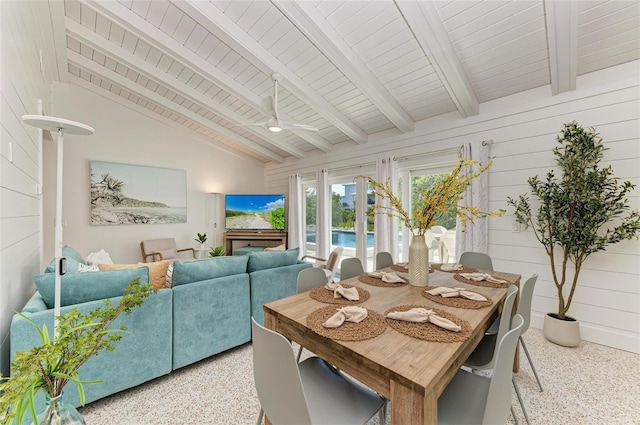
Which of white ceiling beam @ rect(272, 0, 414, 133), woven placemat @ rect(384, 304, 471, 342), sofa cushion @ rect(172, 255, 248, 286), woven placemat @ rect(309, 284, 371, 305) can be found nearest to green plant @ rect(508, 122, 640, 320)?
white ceiling beam @ rect(272, 0, 414, 133)

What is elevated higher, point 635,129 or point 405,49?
point 405,49

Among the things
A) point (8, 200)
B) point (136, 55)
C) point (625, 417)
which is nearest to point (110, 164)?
point (136, 55)

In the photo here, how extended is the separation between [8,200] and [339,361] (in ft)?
6.81

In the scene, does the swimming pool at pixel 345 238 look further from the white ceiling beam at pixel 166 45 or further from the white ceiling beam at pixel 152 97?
the white ceiling beam at pixel 166 45

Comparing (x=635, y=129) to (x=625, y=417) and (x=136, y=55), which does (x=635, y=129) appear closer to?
(x=625, y=417)

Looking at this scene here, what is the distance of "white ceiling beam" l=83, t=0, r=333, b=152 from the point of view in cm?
271

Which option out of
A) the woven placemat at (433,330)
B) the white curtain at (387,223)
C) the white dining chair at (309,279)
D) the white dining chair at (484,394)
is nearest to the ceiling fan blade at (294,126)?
the white curtain at (387,223)

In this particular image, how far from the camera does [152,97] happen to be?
4.45 metres

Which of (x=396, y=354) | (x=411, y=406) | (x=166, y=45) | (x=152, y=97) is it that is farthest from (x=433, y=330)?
(x=152, y=97)

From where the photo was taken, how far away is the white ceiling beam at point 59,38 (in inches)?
110

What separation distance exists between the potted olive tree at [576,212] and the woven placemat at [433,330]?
2.02 meters

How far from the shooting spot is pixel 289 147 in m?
5.51

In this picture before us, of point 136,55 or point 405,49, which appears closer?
point 405,49

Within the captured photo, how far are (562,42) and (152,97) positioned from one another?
5406mm
